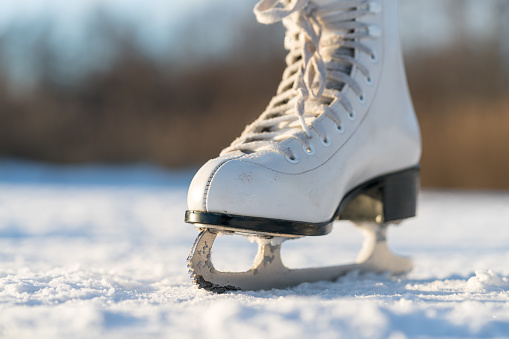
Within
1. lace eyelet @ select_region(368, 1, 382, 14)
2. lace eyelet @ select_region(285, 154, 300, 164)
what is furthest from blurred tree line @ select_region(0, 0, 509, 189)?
lace eyelet @ select_region(285, 154, 300, 164)

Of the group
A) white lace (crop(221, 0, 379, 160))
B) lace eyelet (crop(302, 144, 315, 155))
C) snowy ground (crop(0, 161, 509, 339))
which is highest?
white lace (crop(221, 0, 379, 160))

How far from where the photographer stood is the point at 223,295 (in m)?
1.03

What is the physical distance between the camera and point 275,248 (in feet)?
4.01

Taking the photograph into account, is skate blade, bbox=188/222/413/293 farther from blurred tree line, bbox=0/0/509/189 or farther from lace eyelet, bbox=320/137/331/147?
blurred tree line, bbox=0/0/509/189

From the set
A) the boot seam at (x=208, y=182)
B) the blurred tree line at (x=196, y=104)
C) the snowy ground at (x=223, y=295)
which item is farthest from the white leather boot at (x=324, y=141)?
the blurred tree line at (x=196, y=104)

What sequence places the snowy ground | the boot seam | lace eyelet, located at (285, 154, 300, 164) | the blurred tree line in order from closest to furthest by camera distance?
1. the snowy ground
2. the boot seam
3. lace eyelet, located at (285, 154, 300, 164)
4. the blurred tree line

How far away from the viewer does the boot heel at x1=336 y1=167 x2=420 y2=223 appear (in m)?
1.44

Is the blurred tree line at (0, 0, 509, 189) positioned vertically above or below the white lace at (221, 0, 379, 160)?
above

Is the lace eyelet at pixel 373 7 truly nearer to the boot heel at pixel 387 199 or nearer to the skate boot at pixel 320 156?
the skate boot at pixel 320 156

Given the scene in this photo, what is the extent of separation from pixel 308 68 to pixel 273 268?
0.46m

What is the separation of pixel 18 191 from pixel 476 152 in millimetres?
4672

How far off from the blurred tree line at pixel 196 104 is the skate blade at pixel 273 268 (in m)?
5.14

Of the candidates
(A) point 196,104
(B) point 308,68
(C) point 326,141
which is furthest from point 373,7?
(A) point 196,104

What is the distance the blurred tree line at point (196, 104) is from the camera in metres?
6.48
